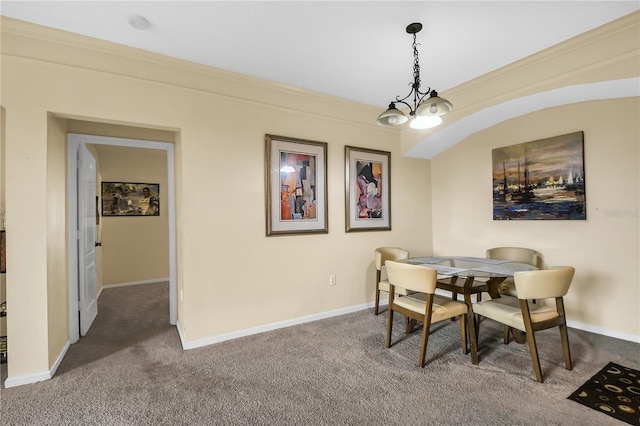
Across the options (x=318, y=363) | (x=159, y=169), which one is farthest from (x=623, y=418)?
(x=159, y=169)

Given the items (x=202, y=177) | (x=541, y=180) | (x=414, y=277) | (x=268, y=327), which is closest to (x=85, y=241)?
(x=202, y=177)

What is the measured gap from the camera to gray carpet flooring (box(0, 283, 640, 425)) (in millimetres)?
1911

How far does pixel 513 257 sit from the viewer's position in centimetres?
358

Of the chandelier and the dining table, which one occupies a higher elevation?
the chandelier

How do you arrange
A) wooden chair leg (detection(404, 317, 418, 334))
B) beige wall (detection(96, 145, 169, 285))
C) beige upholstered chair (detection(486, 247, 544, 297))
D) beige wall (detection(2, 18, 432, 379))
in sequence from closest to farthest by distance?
1. beige wall (detection(2, 18, 432, 379))
2. wooden chair leg (detection(404, 317, 418, 334))
3. beige upholstered chair (detection(486, 247, 544, 297))
4. beige wall (detection(96, 145, 169, 285))

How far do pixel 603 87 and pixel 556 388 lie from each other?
2616 millimetres

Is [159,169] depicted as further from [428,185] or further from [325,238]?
[428,185]

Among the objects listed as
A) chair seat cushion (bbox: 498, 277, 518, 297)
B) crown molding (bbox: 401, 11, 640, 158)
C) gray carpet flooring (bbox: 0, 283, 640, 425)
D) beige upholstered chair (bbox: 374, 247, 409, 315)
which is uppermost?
crown molding (bbox: 401, 11, 640, 158)

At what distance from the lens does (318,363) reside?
8.48ft

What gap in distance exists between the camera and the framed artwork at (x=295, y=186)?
338 cm

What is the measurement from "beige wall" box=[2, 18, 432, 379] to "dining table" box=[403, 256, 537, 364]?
1.24m

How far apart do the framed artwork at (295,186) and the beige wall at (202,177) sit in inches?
4.0

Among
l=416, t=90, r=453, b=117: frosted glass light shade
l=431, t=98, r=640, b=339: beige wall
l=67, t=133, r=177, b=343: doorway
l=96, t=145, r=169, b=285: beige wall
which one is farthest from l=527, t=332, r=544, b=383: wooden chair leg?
l=96, t=145, r=169, b=285: beige wall

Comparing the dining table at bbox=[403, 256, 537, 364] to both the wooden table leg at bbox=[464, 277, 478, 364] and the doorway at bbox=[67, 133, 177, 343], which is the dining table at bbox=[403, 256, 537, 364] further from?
the doorway at bbox=[67, 133, 177, 343]
